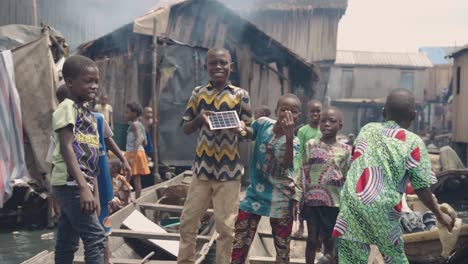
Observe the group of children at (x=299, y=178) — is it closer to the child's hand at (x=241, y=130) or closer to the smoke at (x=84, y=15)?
the child's hand at (x=241, y=130)

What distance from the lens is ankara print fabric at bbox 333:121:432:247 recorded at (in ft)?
9.98

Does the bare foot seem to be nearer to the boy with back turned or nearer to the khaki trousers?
the khaki trousers

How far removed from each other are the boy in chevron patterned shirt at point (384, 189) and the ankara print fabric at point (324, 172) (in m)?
1.04

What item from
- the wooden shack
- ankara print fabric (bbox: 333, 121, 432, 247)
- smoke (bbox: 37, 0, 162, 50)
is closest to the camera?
ankara print fabric (bbox: 333, 121, 432, 247)

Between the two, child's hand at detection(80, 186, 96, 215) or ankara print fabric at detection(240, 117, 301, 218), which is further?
ankara print fabric at detection(240, 117, 301, 218)

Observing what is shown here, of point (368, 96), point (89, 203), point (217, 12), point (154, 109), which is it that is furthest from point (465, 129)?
point (89, 203)

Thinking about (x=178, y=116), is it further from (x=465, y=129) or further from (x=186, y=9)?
(x=465, y=129)

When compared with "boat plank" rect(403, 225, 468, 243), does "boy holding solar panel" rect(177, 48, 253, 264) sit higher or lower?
higher

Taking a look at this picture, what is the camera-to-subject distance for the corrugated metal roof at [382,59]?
31656mm

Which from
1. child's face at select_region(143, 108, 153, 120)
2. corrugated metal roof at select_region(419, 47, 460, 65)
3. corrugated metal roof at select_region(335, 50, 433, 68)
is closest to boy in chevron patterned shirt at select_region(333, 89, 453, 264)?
child's face at select_region(143, 108, 153, 120)

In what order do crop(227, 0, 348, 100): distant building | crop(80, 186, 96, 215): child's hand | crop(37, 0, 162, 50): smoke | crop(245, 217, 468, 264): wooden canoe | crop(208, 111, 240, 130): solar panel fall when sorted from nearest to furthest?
1. crop(80, 186, 96, 215): child's hand
2. crop(208, 111, 240, 130): solar panel
3. crop(245, 217, 468, 264): wooden canoe
4. crop(37, 0, 162, 50): smoke
5. crop(227, 0, 348, 100): distant building

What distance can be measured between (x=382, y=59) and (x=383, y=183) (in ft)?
101

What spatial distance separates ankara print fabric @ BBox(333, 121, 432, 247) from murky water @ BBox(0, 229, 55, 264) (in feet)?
14.5

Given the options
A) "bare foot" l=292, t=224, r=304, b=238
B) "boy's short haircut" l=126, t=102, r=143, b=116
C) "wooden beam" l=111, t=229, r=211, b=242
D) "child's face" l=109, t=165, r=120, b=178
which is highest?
"boy's short haircut" l=126, t=102, r=143, b=116
